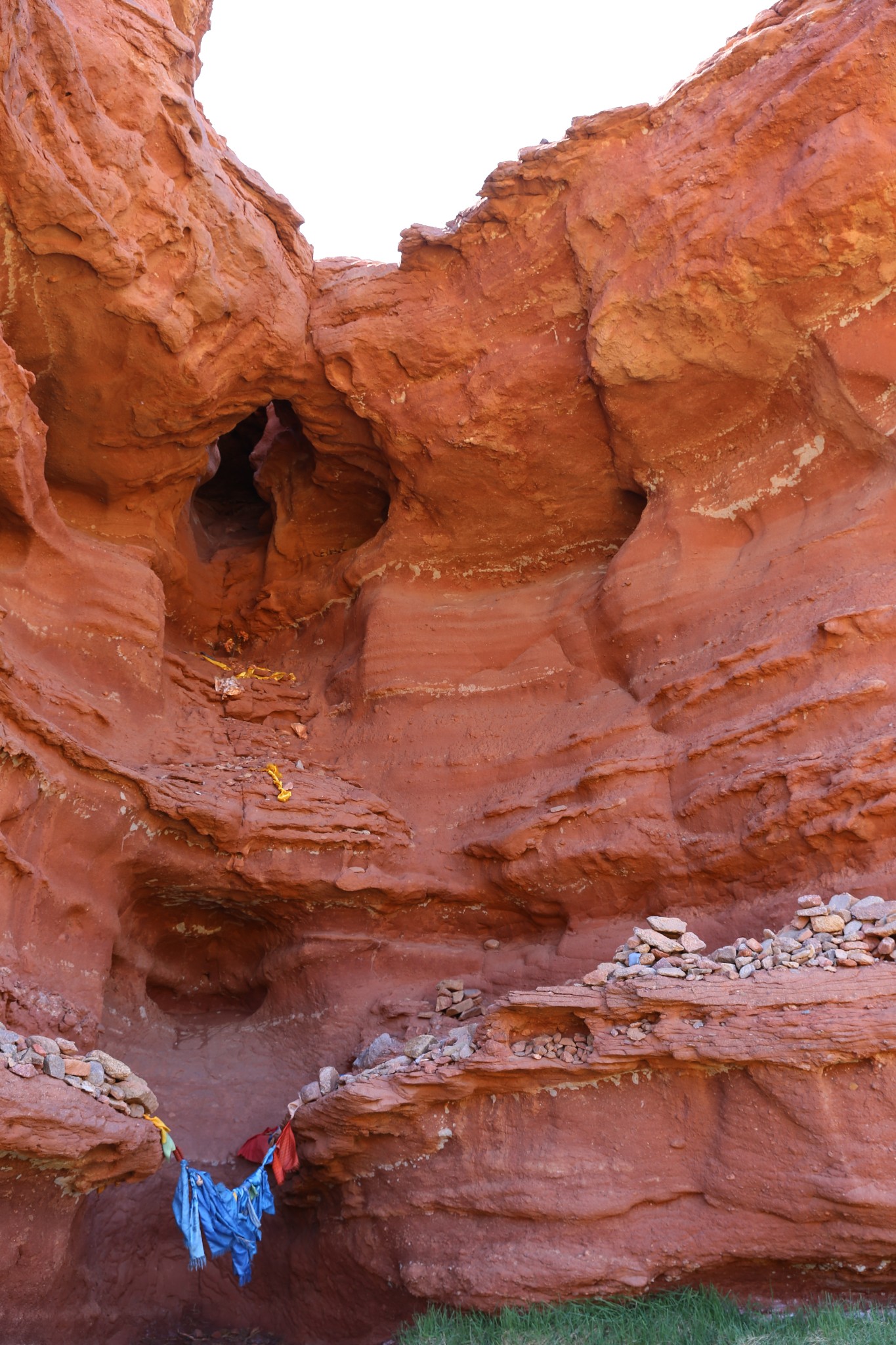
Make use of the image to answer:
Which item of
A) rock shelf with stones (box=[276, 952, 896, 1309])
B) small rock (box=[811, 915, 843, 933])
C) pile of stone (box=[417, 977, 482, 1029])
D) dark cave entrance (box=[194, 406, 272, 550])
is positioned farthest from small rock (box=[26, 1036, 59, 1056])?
dark cave entrance (box=[194, 406, 272, 550])

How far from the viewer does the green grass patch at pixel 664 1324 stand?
4902 mm

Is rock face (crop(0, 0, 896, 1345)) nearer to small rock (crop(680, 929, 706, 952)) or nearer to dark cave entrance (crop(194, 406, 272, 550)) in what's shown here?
small rock (crop(680, 929, 706, 952))

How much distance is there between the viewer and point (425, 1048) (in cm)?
678

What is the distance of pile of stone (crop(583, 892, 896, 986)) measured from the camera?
543cm

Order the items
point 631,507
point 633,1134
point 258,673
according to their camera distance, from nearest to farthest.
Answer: point 633,1134 → point 631,507 → point 258,673

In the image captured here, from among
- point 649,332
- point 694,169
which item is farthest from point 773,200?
point 649,332

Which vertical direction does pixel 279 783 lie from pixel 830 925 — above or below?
above

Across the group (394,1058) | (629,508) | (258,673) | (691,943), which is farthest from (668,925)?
(258,673)

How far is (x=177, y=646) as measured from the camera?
10102mm

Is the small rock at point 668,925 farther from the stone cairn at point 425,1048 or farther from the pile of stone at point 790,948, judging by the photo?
the stone cairn at point 425,1048

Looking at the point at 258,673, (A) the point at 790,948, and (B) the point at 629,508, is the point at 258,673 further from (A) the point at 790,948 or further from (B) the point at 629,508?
(A) the point at 790,948

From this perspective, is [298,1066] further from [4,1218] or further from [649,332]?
[649,332]

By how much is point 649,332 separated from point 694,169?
116 centimetres

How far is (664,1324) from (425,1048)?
212 cm
